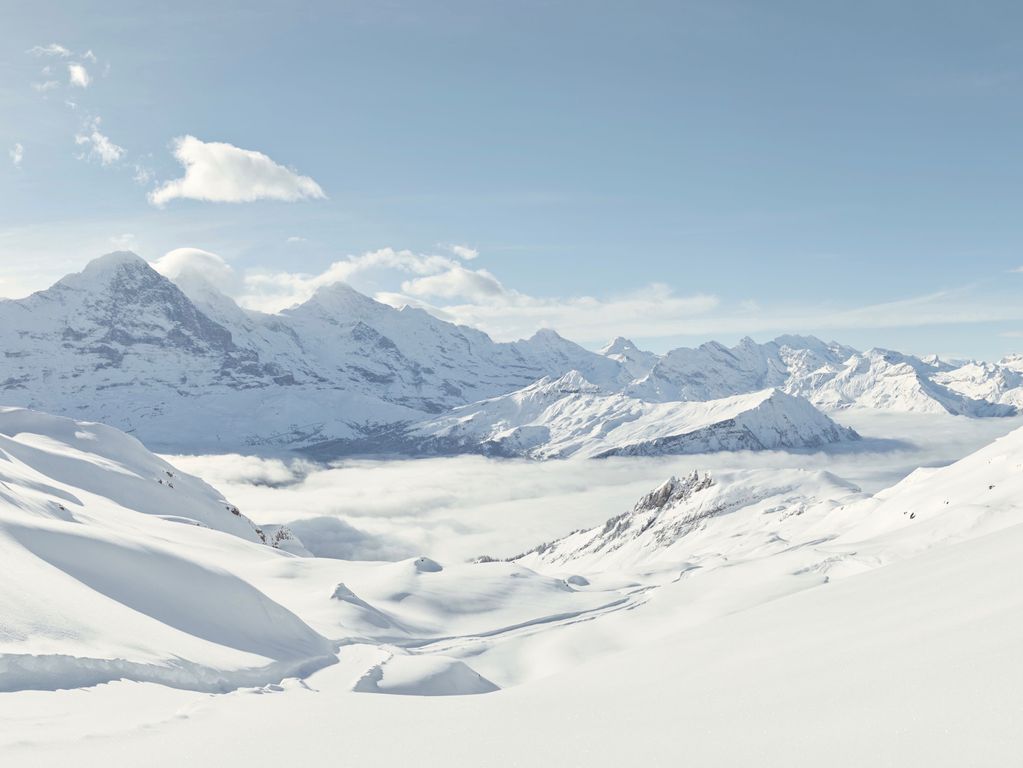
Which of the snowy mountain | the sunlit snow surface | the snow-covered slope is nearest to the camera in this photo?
the sunlit snow surface

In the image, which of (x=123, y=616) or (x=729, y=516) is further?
(x=729, y=516)

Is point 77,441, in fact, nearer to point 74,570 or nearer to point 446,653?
point 446,653

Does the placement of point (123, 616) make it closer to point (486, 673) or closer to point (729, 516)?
point (486, 673)

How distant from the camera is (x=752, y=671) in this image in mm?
9023

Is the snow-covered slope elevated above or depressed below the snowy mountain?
above

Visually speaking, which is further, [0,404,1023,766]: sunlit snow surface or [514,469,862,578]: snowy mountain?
[514,469,862,578]: snowy mountain

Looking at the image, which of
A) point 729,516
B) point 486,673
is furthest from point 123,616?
point 729,516

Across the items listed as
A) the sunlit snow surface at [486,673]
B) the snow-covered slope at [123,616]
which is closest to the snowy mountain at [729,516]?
the sunlit snow surface at [486,673]

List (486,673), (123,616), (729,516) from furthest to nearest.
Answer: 1. (729,516)
2. (486,673)
3. (123,616)

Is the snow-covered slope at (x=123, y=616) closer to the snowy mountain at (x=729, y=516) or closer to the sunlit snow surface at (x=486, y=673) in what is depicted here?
the sunlit snow surface at (x=486, y=673)

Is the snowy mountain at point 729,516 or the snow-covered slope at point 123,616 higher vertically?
the snow-covered slope at point 123,616

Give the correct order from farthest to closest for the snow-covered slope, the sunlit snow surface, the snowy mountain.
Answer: the snowy mountain → the snow-covered slope → the sunlit snow surface

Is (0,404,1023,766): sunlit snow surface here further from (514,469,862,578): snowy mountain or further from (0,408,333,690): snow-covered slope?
(514,469,862,578): snowy mountain

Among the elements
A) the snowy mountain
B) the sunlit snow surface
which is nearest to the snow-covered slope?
the sunlit snow surface
